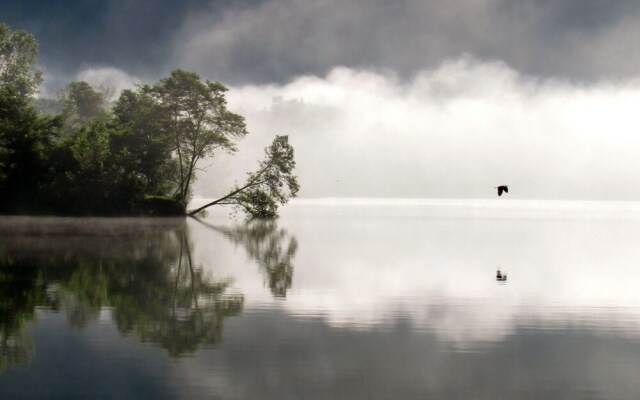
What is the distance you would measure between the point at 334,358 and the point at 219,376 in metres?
2.71

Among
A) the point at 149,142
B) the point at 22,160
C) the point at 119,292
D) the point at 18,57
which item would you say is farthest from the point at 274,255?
the point at 18,57

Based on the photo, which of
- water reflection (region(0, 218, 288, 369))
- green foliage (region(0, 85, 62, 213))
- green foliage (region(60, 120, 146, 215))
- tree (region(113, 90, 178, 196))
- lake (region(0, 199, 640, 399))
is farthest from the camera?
tree (region(113, 90, 178, 196))

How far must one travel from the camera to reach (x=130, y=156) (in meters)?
84.1

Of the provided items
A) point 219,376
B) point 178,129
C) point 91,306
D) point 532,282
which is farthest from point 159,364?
point 178,129

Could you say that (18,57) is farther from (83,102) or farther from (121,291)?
(121,291)

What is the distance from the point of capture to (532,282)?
92.1ft

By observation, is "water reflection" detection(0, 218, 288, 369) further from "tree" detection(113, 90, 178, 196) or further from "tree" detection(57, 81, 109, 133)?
"tree" detection(57, 81, 109, 133)

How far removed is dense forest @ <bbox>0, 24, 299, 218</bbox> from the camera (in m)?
77.4

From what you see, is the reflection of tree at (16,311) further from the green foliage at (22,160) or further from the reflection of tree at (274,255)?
the green foliage at (22,160)

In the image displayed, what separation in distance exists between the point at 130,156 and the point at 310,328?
72096 mm

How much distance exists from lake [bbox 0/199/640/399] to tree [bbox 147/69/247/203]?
51.7 meters

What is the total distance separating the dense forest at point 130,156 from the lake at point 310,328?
148 feet

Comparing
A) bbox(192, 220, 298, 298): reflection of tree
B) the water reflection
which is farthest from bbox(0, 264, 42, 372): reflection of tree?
bbox(192, 220, 298, 298): reflection of tree

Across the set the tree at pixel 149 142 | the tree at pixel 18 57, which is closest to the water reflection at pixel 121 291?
the tree at pixel 149 142
